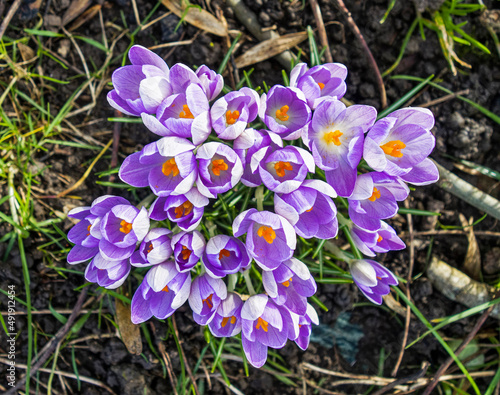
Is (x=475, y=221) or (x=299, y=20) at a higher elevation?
(x=299, y=20)

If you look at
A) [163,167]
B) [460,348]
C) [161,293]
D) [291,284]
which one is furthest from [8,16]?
[460,348]

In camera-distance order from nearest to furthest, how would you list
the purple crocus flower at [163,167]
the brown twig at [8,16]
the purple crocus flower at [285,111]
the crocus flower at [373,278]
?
the purple crocus flower at [163,167] → the purple crocus flower at [285,111] → the crocus flower at [373,278] → the brown twig at [8,16]

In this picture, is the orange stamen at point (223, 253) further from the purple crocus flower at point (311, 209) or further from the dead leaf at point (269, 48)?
the dead leaf at point (269, 48)

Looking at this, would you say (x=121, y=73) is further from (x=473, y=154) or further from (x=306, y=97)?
(x=473, y=154)

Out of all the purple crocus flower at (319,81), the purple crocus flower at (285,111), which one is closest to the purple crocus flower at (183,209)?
the purple crocus flower at (285,111)

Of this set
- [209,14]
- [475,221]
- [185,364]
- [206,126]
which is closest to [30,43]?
[209,14]

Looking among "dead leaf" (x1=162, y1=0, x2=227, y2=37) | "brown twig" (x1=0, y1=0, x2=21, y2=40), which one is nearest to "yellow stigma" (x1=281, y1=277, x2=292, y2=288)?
"dead leaf" (x1=162, y1=0, x2=227, y2=37)

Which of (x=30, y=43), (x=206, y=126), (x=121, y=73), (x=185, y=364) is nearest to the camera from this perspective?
(x=206, y=126)
